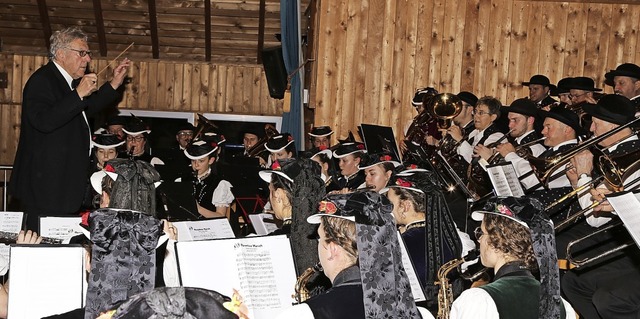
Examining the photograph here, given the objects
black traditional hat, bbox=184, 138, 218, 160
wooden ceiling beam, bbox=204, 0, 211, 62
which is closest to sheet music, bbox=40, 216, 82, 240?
black traditional hat, bbox=184, 138, 218, 160

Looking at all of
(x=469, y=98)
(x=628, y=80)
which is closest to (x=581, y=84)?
(x=628, y=80)

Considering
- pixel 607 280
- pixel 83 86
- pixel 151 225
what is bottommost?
pixel 607 280

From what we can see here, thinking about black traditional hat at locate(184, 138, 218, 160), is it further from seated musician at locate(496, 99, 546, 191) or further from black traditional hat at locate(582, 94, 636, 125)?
black traditional hat at locate(582, 94, 636, 125)

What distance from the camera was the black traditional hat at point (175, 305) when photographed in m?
1.82

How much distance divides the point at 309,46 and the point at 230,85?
2800 millimetres

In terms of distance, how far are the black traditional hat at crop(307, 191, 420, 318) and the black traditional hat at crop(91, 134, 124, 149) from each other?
20.0 ft

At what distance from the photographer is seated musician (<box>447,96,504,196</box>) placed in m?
7.31

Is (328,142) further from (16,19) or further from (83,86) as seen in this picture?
(16,19)

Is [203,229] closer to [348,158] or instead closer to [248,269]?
[248,269]

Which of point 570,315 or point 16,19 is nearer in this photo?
point 570,315

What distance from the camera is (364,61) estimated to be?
10.0 m

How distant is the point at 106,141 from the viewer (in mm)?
9086

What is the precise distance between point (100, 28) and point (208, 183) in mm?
5544

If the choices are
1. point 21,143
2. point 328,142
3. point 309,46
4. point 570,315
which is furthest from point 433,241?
point 309,46
